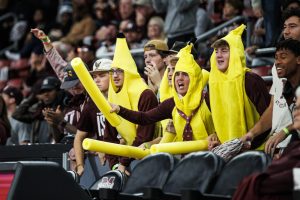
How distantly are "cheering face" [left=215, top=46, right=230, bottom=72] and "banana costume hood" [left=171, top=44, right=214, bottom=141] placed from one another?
1.13 feet

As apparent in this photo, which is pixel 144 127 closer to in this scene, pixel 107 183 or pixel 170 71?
pixel 170 71

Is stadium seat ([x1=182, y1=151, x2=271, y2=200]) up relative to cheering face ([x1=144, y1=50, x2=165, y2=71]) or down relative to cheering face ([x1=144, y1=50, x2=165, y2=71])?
down

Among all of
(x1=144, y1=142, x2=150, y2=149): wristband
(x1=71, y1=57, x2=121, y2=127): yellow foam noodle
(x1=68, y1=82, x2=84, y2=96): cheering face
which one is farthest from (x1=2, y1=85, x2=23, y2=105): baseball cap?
(x1=144, y1=142, x2=150, y2=149): wristband

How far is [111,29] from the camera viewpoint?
56.2ft

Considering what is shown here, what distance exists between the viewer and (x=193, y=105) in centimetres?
1002

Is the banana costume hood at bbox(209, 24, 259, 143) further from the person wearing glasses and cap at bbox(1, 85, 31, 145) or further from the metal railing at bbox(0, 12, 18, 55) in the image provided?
the metal railing at bbox(0, 12, 18, 55)

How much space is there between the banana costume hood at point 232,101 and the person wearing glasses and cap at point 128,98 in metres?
1.28

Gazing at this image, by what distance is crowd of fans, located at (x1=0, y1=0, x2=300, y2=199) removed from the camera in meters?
9.48

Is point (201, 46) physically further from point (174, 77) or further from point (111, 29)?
point (174, 77)

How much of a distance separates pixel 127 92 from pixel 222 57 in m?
1.66

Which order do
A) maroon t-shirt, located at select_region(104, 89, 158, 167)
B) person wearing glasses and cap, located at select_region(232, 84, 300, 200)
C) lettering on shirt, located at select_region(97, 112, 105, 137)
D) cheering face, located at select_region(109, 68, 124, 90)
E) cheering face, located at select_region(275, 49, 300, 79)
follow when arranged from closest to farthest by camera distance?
person wearing glasses and cap, located at select_region(232, 84, 300, 200) → cheering face, located at select_region(275, 49, 300, 79) → maroon t-shirt, located at select_region(104, 89, 158, 167) → cheering face, located at select_region(109, 68, 124, 90) → lettering on shirt, located at select_region(97, 112, 105, 137)

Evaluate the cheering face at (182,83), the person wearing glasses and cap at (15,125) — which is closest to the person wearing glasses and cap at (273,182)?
the cheering face at (182,83)

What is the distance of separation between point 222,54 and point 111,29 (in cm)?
745

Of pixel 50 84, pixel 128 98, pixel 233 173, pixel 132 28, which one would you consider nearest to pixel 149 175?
pixel 233 173
